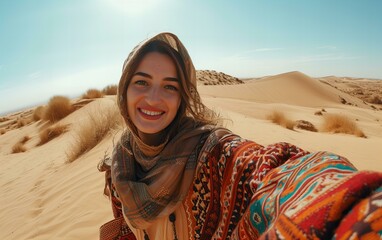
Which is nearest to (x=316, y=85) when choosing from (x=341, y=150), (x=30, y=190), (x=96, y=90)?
(x=96, y=90)

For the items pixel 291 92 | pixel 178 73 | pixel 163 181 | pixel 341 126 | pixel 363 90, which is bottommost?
pixel 363 90

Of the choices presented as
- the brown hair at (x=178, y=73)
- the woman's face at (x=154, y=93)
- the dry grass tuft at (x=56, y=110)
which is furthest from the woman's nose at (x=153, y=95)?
the dry grass tuft at (x=56, y=110)

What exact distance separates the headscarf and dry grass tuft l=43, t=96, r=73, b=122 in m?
12.1

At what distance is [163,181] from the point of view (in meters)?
1.72

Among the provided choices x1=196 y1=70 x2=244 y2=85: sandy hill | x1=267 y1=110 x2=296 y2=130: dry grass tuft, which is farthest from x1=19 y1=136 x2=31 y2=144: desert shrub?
x1=196 y1=70 x2=244 y2=85: sandy hill

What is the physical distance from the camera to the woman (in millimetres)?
668

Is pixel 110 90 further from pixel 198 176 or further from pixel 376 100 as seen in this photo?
pixel 376 100

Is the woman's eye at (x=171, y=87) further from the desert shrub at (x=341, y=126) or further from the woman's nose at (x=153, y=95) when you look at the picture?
the desert shrub at (x=341, y=126)

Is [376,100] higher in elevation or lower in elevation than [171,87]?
lower

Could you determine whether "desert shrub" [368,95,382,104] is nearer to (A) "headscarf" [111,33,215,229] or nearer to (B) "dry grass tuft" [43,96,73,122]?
(B) "dry grass tuft" [43,96,73,122]

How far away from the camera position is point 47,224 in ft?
12.4

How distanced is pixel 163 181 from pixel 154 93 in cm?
65

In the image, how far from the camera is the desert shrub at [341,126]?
8.35 metres

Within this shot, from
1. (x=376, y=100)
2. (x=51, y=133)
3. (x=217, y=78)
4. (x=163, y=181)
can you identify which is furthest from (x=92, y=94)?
(x=376, y=100)
